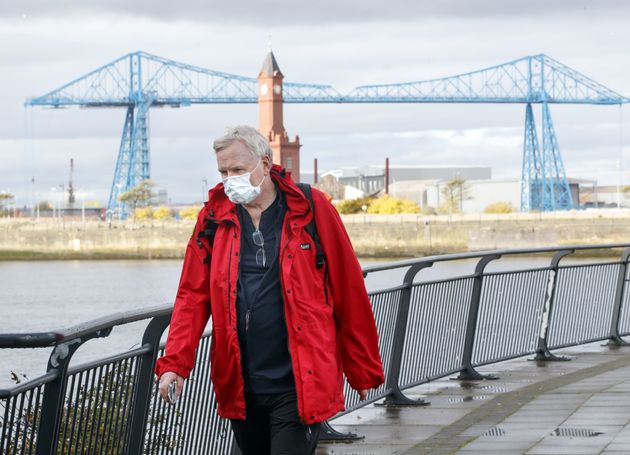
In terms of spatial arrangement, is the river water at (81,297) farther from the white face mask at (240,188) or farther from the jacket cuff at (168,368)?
the white face mask at (240,188)

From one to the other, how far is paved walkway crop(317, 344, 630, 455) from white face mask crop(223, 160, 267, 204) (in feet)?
8.55

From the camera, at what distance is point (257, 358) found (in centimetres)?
390

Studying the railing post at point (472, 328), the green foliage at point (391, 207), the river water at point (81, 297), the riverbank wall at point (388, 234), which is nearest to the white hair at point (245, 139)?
the railing post at point (472, 328)

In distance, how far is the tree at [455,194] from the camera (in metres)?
111

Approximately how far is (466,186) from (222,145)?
120 metres

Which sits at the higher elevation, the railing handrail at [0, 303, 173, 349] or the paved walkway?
the railing handrail at [0, 303, 173, 349]

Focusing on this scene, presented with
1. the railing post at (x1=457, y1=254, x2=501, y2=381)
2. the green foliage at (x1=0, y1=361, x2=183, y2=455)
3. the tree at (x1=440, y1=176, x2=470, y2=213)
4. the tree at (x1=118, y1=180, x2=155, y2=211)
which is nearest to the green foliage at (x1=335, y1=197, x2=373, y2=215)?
the tree at (x1=440, y1=176, x2=470, y2=213)

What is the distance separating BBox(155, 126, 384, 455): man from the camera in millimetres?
3873

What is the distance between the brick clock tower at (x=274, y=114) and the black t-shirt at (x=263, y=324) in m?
113

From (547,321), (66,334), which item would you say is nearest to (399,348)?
(547,321)

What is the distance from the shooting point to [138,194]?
4532 inches

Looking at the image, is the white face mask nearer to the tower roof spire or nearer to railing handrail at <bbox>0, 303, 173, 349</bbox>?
railing handrail at <bbox>0, 303, 173, 349</bbox>

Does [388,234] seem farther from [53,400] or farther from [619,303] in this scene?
[53,400]

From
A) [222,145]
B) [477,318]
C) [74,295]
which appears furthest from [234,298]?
[74,295]
